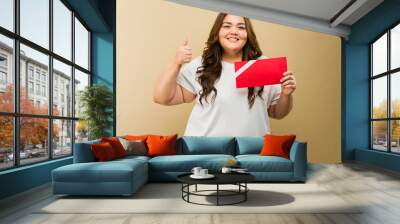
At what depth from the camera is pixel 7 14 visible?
15.6 feet

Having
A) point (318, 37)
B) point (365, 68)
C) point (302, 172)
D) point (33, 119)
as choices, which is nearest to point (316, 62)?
point (318, 37)

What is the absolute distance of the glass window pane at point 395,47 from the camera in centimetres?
751

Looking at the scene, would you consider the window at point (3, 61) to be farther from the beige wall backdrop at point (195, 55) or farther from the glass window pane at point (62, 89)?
the beige wall backdrop at point (195, 55)

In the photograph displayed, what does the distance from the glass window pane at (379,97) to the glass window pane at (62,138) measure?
20.1ft

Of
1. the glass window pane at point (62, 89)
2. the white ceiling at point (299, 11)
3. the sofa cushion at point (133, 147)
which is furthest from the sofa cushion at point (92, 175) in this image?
the white ceiling at point (299, 11)

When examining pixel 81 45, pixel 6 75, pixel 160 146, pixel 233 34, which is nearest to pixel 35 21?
pixel 6 75

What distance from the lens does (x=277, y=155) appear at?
6008mm

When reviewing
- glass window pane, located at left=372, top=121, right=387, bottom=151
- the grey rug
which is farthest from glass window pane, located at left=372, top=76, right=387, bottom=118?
the grey rug

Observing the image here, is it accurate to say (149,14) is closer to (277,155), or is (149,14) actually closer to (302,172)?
(277,155)

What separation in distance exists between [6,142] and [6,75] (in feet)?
2.61

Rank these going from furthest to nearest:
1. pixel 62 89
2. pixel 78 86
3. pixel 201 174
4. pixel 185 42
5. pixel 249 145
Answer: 1. pixel 78 86
2. pixel 185 42
3. pixel 62 89
4. pixel 249 145
5. pixel 201 174

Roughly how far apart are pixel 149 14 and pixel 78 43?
150cm

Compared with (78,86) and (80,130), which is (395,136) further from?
(78,86)

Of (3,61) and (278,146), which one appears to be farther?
(278,146)
